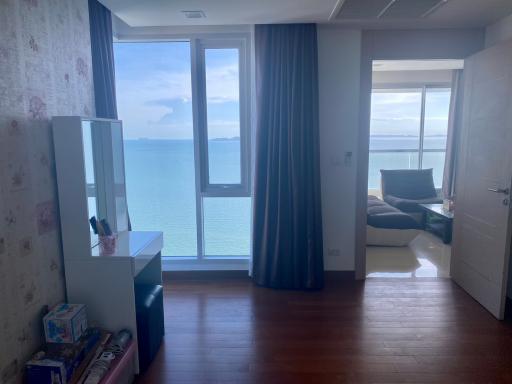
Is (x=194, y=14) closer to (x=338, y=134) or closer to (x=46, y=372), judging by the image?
(x=338, y=134)

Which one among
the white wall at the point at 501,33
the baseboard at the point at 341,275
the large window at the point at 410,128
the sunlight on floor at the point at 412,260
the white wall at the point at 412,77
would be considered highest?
the white wall at the point at 412,77

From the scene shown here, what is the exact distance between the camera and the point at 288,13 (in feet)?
9.27

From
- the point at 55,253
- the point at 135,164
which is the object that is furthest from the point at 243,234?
the point at 55,253

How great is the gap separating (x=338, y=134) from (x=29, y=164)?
2.54 meters

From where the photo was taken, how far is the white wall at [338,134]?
3.27 m

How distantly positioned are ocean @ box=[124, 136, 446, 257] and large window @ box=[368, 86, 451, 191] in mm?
3585

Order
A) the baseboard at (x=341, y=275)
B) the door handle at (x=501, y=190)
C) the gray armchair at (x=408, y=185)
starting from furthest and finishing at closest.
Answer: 1. the gray armchair at (x=408, y=185)
2. the baseboard at (x=341, y=275)
3. the door handle at (x=501, y=190)

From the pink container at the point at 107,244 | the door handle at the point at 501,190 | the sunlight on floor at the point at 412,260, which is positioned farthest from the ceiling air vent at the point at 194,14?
the sunlight on floor at the point at 412,260

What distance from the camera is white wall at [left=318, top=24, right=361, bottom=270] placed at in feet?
10.7

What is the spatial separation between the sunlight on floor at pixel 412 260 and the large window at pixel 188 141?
1.52 meters

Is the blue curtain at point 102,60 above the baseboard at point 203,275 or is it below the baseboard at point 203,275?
above

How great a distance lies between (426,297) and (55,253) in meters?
2.95

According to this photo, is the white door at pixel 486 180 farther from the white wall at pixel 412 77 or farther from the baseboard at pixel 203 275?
the white wall at pixel 412 77

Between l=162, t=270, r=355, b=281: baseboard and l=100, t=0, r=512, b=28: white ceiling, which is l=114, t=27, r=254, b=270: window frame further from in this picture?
l=100, t=0, r=512, b=28: white ceiling
